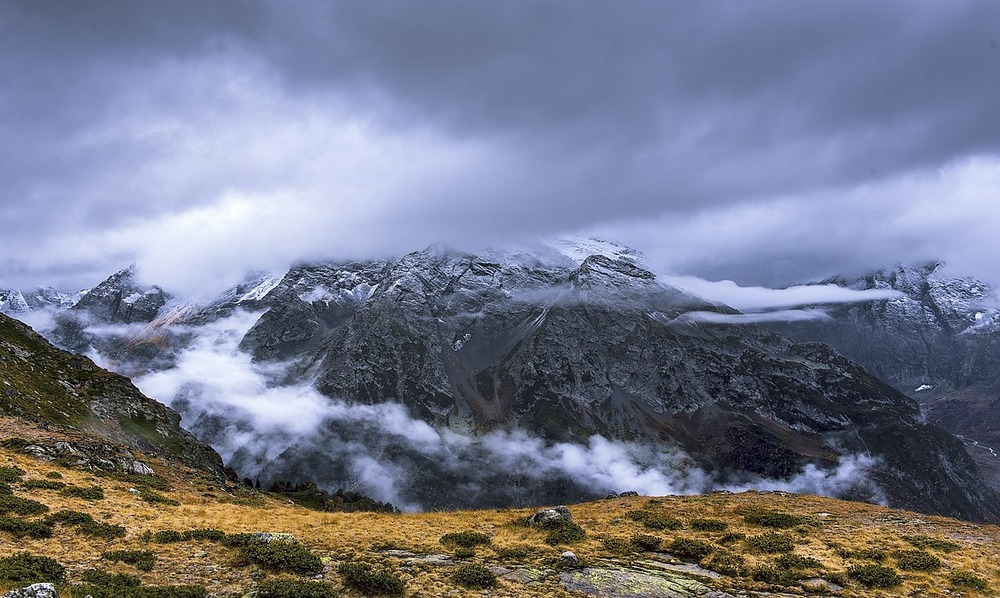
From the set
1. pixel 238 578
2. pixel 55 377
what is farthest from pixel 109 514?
pixel 55 377

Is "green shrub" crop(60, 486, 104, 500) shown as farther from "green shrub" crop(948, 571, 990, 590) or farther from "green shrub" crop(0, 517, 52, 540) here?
"green shrub" crop(948, 571, 990, 590)

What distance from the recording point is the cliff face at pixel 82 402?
6631cm

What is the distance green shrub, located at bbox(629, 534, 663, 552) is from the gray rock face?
25.1 m

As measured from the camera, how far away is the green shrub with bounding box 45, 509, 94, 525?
2728 cm

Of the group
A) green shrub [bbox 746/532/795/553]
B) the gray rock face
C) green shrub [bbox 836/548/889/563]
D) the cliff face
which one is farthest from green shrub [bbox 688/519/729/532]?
the cliff face

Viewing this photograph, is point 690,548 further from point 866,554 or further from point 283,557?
point 283,557

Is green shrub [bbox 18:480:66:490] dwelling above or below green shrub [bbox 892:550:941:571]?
above

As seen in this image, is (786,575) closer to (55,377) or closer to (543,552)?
(543,552)

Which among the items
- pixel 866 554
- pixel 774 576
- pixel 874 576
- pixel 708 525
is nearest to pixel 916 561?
pixel 866 554

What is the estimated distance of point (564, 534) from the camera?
1215 inches

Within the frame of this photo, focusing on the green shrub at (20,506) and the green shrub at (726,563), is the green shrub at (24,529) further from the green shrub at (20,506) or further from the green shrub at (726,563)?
the green shrub at (726,563)

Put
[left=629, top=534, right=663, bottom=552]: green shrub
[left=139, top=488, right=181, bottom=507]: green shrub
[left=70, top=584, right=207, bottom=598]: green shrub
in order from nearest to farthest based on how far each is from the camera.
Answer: [left=70, top=584, right=207, bottom=598]: green shrub, [left=629, top=534, right=663, bottom=552]: green shrub, [left=139, top=488, right=181, bottom=507]: green shrub

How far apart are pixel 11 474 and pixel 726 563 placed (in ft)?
141

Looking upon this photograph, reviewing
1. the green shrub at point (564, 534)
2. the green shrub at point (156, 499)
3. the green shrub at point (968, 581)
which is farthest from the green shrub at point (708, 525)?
the green shrub at point (156, 499)
